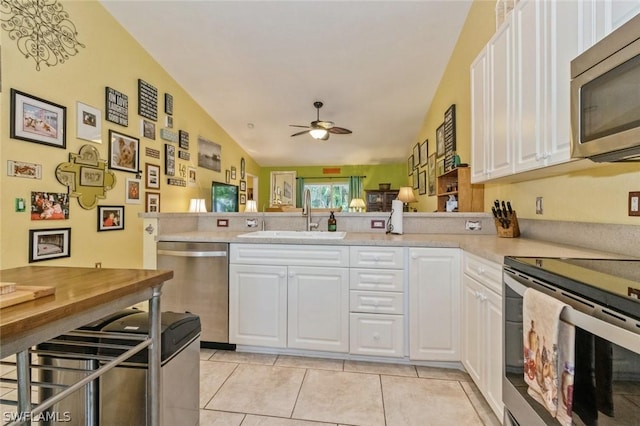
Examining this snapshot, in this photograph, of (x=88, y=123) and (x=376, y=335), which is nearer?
(x=376, y=335)

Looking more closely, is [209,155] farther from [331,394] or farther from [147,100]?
[331,394]

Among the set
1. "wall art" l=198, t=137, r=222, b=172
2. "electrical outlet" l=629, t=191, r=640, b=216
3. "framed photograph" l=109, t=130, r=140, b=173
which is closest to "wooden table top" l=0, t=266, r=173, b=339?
"electrical outlet" l=629, t=191, r=640, b=216

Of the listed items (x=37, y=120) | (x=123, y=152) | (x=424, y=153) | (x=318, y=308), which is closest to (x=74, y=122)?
(x=37, y=120)

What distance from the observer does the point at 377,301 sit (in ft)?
7.49

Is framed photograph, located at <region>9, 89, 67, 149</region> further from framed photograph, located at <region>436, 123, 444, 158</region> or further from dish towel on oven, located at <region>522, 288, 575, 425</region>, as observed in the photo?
framed photograph, located at <region>436, 123, 444, 158</region>

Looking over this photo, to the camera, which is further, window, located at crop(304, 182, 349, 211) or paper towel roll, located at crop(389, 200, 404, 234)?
window, located at crop(304, 182, 349, 211)

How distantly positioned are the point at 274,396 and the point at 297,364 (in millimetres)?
407

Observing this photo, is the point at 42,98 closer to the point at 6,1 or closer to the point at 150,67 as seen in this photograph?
the point at 6,1

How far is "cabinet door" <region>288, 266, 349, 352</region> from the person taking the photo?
7.64 feet

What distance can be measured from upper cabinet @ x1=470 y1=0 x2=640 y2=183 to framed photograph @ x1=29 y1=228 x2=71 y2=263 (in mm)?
3812

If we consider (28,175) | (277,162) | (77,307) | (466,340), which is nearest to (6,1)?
(28,175)

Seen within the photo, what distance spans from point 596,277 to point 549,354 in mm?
279

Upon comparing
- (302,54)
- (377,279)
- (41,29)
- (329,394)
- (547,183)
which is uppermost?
(302,54)

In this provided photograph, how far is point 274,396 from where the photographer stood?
1.93 meters
